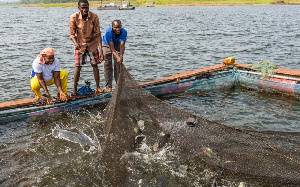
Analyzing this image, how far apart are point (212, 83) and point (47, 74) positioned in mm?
5124

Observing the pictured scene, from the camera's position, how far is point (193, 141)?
17.1 feet

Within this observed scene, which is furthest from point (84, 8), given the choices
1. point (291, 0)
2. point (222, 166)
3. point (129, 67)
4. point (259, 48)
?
point (291, 0)

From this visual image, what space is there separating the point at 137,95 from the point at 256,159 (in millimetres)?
2609

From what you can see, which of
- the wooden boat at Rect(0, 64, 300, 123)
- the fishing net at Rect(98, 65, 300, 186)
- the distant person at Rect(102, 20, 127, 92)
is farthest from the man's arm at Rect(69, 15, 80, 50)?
the fishing net at Rect(98, 65, 300, 186)

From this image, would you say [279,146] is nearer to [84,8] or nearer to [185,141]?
[185,141]

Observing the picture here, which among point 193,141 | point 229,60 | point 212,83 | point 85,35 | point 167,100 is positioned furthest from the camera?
point 229,60

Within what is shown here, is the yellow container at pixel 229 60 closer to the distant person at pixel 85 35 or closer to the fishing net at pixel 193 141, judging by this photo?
the distant person at pixel 85 35

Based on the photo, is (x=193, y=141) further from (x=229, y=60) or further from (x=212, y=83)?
(x=229, y=60)

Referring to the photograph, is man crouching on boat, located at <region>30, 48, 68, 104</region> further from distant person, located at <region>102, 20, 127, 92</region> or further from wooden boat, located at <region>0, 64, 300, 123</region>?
distant person, located at <region>102, 20, 127, 92</region>

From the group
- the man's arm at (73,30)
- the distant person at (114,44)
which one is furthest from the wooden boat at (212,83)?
the man's arm at (73,30)

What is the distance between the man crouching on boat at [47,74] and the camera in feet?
20.4

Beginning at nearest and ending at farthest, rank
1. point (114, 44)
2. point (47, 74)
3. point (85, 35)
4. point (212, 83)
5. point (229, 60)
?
1. point (47, 74)
2. point (85, 35)
3. point (114, 44)
4. point (212, 83)
5. point (229, 60)

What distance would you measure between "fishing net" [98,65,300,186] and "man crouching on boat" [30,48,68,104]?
163cm

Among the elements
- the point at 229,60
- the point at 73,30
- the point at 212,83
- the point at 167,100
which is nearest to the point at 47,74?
the point at 73,30
